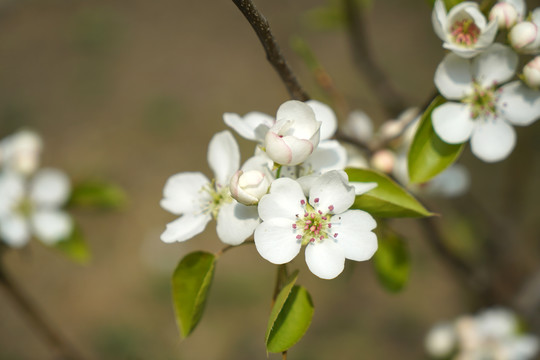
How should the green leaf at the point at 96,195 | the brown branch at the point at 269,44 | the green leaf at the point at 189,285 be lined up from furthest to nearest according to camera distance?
the green leaf at the point at 96,195 < the green leaf at the point at 189,285 < the brown branch at the point at 269,44

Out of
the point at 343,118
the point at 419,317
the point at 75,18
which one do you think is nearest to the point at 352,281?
the point at 419,317

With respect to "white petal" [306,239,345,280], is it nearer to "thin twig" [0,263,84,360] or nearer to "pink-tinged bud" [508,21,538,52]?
"pink-tinged bud" [508,21,538,52]

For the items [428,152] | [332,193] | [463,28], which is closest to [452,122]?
[428,152]

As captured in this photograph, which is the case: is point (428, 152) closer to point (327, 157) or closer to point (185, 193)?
point (327, 157)

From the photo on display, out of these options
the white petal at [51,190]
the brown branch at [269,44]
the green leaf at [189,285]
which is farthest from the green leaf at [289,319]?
the white petal at [51,190]

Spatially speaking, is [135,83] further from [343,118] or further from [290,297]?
[290,297]

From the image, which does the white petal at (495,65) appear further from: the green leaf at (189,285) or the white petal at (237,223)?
the green leaf at (189,285)
